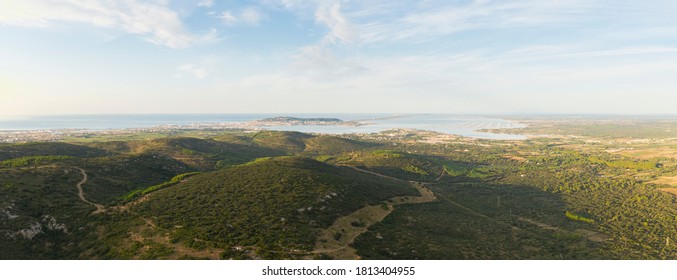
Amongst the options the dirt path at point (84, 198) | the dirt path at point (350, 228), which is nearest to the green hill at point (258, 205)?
the dirt path at point (350, 228)

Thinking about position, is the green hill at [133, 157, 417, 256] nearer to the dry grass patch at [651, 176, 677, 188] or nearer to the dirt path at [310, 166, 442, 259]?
the dirt path at [310, 166, 442, 259]

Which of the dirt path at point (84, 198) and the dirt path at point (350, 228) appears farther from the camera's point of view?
the dirt path at point (84, 198)

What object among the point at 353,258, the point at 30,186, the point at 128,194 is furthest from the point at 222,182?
the point at 353,258

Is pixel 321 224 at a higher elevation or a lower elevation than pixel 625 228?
higher

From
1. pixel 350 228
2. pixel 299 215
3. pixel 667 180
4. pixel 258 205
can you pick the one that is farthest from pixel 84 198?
pixel 667 180

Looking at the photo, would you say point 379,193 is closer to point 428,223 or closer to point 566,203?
point 428,223

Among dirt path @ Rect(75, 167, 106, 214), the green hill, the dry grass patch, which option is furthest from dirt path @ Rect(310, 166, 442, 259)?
the dry grass patch

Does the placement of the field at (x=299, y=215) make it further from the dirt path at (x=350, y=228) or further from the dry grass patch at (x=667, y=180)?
the dry grass patch at (x=667, y=180)
